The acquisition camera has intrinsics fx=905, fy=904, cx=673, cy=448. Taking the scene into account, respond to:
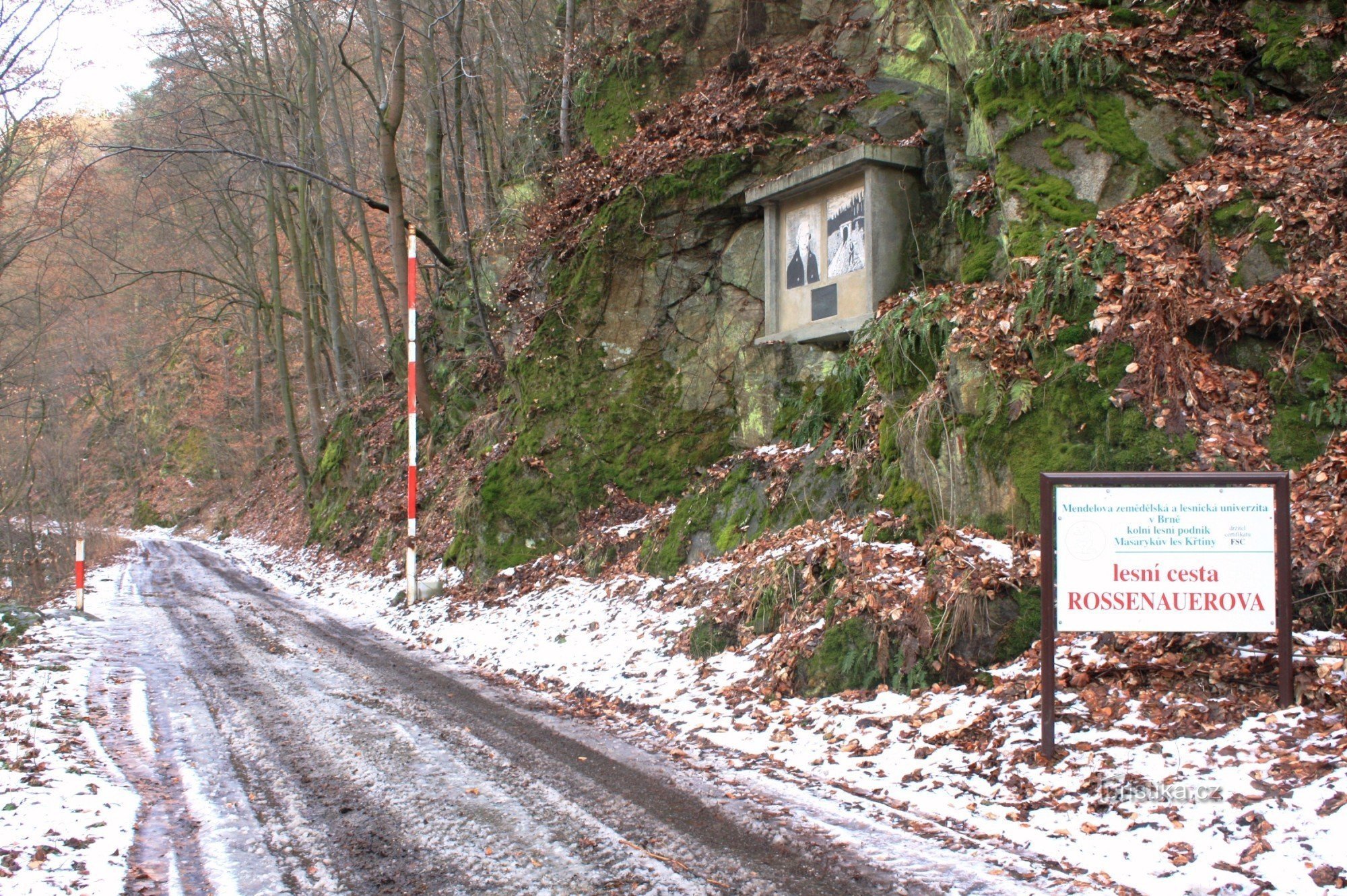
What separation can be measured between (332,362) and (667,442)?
20385mm

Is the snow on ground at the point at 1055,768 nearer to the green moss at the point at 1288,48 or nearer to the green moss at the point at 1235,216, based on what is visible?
the green moss at the point at 1235,216

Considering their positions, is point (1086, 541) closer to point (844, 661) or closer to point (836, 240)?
point (844, 661)

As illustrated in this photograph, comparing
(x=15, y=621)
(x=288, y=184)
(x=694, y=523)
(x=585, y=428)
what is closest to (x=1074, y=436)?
(x=694, y=523)

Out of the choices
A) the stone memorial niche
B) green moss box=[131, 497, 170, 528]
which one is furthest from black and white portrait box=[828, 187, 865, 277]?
green moss box=[131, 497, 170, 528]

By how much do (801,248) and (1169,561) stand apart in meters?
7.55

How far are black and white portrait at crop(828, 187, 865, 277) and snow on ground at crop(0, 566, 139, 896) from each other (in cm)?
892

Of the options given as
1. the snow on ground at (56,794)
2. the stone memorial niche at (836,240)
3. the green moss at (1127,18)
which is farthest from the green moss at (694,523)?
the green moss at (1127,18)

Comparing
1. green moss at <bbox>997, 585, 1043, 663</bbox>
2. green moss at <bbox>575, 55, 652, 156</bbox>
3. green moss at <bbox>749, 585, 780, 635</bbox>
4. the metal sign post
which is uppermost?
green moss at <bbox>575, 55, 652, 156</bbox>

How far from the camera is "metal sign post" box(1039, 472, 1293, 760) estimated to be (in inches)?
197

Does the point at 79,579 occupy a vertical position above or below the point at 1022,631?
below

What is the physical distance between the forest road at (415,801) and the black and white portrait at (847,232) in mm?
6360

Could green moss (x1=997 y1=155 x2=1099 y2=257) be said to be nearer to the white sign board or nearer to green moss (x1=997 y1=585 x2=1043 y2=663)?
green moss (x1=997 y1=585 x2=1043 y2=663)

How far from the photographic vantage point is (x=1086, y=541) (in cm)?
516

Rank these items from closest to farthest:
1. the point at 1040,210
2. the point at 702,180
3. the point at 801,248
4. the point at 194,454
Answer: the point at 1040,210
the point at 801,248
the point at 702,180
the point at 194,454
